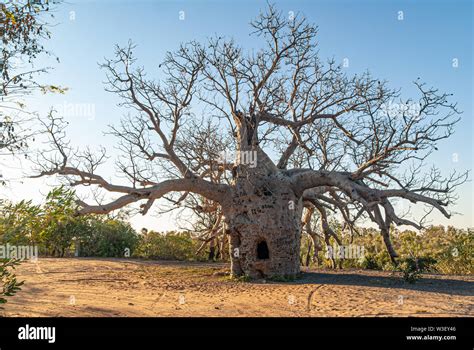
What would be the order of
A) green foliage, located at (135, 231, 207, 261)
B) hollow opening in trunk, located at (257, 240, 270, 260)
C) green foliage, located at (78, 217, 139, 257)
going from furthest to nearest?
green foliage, located at (78, 217, 139, 257) → green foliage, located at (135, 231, 207, 261) → hollow opening in trunk, located at (257, 240, 270, 260)

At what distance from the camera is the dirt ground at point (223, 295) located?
297 inches

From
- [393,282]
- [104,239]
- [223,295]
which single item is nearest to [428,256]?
[393,282]

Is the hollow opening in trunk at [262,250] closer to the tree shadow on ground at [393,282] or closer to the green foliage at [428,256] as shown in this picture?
the tree shadow on ground at [393,282]

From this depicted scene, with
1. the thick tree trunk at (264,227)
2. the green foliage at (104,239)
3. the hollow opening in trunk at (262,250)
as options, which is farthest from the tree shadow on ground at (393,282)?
the green foliage at (104,239)

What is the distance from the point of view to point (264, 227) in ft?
40.8

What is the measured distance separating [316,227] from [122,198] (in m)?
9.71

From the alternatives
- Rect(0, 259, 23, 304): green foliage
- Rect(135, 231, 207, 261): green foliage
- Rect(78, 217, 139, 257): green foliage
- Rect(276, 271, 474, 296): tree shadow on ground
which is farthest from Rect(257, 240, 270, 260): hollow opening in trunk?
Rect(78, 217, 139, 257): green foliage

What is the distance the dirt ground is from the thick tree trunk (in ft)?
2.22

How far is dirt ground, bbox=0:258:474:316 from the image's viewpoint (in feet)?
24.7

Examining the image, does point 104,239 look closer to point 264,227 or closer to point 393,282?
point 264,227

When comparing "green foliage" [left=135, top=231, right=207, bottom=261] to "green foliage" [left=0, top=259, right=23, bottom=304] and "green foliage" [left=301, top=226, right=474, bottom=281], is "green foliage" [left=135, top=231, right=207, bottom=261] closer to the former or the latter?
"green foliage" [left=301, top=226, right=474, bottom=281]

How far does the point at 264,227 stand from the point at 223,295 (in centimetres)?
321
